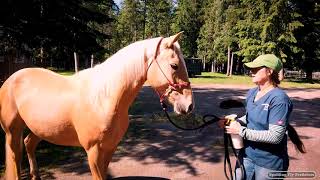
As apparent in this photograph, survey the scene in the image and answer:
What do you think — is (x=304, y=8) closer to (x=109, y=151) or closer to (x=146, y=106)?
(x=146, y=106)

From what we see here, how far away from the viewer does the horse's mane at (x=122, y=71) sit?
335 cm

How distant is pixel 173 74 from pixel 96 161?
110 cm

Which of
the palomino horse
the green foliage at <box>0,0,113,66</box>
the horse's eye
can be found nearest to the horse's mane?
the palomino horse

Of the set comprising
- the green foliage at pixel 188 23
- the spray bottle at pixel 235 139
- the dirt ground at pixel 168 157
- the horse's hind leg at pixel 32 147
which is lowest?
the dirt ground at pixel 168 157

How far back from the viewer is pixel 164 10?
2399 inches

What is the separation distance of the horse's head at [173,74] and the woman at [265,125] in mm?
453

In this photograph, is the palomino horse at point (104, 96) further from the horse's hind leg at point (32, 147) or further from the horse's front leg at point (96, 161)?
the horse's hind leg at point (32, 147)

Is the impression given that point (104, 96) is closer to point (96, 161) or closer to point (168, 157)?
point (96, 161)

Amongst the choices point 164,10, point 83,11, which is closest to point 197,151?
point 83,11

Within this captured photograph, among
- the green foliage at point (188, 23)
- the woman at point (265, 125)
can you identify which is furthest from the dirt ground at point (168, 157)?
the green foliage at point (188, 23)

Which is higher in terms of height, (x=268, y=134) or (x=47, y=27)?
(x=47, y=27)

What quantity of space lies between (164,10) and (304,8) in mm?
26476

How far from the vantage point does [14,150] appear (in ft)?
14.3

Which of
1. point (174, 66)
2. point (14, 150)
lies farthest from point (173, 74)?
point (14, 150)
